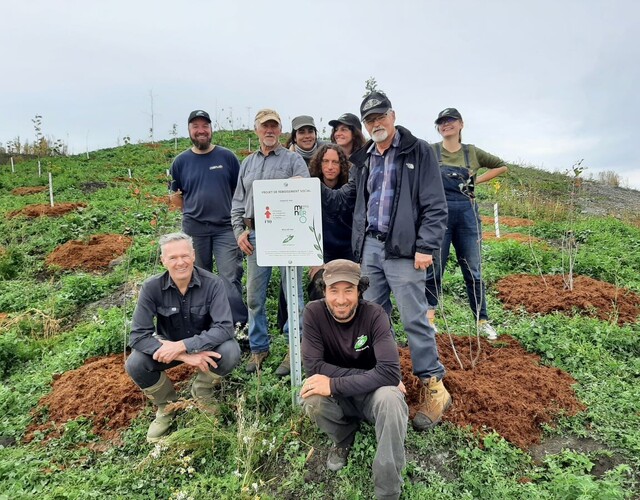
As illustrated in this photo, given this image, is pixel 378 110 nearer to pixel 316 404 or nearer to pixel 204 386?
pixel 316 404

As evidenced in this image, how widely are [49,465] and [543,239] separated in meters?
9.63

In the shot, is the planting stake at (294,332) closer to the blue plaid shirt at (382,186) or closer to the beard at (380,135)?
the blue plaid shirt at (382,186)

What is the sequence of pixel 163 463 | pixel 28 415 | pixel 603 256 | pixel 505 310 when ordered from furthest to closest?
pixel 603 256, pixel 505 310, pixel 28 415, pixel 163 463

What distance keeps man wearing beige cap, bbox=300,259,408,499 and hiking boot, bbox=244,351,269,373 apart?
1.23 m

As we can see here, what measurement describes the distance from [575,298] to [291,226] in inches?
159

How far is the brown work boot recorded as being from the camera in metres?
2.99

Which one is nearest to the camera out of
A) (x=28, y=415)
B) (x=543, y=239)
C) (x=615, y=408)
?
(x=615, y=408)

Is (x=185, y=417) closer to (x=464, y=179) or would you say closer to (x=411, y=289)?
(x=411, y=289)

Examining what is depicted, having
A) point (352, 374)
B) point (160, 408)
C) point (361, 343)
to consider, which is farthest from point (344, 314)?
point (160, 408)

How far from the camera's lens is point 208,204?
4.23 meters

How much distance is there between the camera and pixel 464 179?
4102 mm

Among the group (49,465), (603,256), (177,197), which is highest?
(177,197)

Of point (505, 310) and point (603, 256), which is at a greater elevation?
point (603, 256)

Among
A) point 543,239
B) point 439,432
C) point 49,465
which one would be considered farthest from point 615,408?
point 543,239
